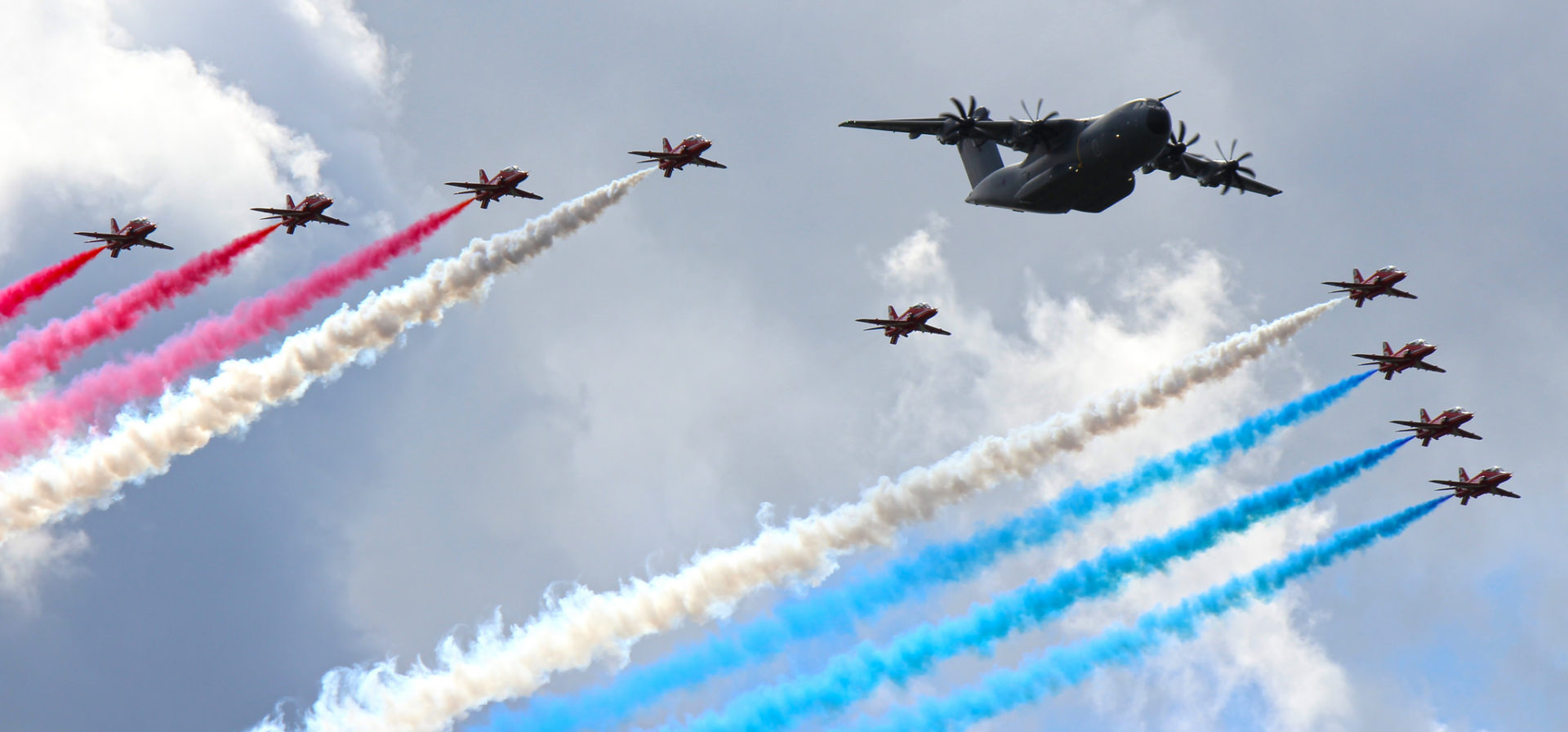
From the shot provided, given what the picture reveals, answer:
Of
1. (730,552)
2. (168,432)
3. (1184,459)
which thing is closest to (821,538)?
(730,552)

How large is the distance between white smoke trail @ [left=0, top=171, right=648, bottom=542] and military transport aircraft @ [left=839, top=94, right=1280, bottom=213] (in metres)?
14.7

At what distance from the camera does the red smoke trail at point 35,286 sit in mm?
89125

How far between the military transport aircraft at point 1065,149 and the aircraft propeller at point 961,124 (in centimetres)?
3

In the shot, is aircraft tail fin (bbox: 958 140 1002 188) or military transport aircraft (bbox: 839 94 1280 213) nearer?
military transport aircraft (bbox: 839 94 1280 213)

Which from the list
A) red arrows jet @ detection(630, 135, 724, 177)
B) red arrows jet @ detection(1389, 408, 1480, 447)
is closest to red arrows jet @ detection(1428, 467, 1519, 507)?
red arrows jet @ detection(1389, 408, 1480, 447)

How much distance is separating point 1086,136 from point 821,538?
18.9 m

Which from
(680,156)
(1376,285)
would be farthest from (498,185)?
(1376,285)

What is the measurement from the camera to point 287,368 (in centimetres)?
9069

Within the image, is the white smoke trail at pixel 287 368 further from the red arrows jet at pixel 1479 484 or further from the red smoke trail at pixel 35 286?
the red arrows jet at pixel 1479 484

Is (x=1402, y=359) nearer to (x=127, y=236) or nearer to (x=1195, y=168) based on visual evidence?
(x=1195, y=168)

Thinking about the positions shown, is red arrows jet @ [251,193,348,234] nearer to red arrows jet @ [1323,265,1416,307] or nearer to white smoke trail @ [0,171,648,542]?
white smoke trail @ [0,171,648,542]

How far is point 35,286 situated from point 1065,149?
1624 inches

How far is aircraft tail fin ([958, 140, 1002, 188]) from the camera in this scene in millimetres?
91438

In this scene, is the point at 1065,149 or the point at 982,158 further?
the point at 982,158
